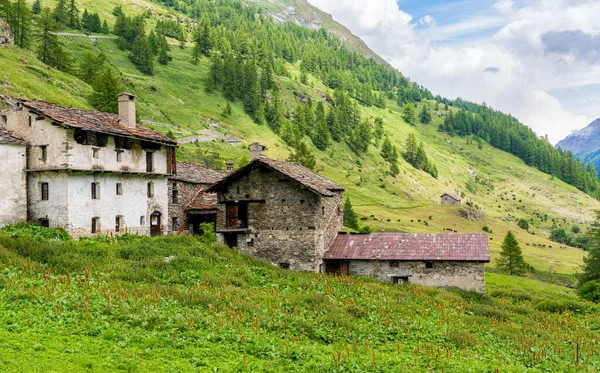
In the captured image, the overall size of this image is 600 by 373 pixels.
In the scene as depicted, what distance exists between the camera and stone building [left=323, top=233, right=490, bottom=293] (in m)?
37.7

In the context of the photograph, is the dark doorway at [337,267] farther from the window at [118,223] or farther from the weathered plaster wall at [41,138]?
the weathered plaster wall at [41,138]

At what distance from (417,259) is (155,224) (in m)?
25.3

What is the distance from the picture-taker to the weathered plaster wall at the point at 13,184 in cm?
3731

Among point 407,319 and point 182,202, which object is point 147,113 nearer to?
point 182,202

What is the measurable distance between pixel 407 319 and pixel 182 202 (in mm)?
32456

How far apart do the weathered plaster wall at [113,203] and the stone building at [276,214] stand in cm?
679

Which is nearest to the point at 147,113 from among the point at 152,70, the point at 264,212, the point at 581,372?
the point at 152,70

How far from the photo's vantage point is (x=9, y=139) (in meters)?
38.2

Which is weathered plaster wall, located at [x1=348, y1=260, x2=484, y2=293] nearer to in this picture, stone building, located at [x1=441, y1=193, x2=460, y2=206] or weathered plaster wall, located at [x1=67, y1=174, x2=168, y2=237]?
weathered plaster wall, located at [x1=67, y1=174, x2=168, y2=237]

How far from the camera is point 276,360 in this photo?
1659cm

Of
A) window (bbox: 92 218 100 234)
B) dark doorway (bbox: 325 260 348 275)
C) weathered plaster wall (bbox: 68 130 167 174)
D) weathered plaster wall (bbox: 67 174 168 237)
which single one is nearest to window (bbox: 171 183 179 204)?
weathered plaster wall (bbox: 67 174 168 237)

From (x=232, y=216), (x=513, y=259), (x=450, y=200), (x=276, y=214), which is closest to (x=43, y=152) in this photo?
(x=232, y=216)

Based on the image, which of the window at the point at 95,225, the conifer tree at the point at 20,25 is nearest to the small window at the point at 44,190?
the window at the point at 95,225

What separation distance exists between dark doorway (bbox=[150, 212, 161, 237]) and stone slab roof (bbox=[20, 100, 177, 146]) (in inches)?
281
